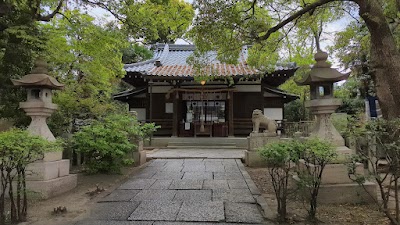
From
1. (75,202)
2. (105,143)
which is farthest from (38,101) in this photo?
(75,202)

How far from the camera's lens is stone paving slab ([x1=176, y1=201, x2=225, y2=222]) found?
4043mm

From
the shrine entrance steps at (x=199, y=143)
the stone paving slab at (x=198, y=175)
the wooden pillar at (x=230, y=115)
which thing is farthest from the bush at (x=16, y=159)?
the wooden pillar at (x=230, y=115)

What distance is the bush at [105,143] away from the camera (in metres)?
6.99

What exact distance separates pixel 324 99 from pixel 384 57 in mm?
1546

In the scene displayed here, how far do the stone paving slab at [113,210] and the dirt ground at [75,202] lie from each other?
0.59ft

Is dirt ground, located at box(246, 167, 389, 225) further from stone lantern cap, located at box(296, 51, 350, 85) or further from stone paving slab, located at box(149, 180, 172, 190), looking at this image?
stone lantern cap, located at box(296, 51, 350, 85)

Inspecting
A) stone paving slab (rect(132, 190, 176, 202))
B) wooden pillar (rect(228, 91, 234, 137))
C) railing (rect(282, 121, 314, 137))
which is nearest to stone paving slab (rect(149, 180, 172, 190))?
stone paving slab (rect(132, 190, 176, 202))

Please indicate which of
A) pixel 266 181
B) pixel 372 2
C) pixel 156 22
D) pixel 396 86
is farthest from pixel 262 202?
pixel 156 22

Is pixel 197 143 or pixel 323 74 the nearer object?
pixel 323 74

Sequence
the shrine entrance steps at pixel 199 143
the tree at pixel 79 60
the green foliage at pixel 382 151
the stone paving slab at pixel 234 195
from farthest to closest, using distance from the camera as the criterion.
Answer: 1. the shrine entrance steps at pixel 199 143
2. the tree at pixel 79 60
3. the stone paving slab at pixel 234 195
4. the green foliage at pixel 382 151

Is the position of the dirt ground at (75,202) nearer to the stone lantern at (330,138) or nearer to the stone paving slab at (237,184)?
the stone paving slab at (237,184)

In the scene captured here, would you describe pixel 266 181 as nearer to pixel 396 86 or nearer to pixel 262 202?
pixel 262 202

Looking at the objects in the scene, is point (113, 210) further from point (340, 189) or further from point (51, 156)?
point (340, 189)

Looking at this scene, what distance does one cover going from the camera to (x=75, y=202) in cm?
505
